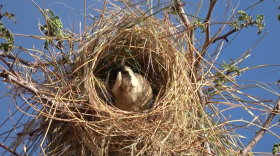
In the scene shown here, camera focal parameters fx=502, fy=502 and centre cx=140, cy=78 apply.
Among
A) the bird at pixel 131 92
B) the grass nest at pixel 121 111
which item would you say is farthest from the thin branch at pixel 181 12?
the bird at pixel 131 92

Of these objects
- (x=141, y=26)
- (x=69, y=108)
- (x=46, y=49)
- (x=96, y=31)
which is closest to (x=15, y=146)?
(x=69, y=108)

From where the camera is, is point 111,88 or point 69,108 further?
point 111,88

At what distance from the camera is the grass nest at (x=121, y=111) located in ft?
5.77

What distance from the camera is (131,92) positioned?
79.0 inches

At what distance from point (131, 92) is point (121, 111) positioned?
0.18 meters

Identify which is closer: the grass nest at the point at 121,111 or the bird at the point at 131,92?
the grass nest at the point at 121,111

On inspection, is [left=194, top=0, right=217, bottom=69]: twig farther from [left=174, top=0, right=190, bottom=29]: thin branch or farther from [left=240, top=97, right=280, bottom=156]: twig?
[left=240, top=97, right=280, bottom=156]: twig

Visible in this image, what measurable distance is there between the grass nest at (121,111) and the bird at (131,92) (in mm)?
42

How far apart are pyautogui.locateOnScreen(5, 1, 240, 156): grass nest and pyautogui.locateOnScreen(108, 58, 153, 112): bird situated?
0.04m

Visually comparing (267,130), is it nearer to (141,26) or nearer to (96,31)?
(141,26)

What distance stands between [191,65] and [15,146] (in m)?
0.73

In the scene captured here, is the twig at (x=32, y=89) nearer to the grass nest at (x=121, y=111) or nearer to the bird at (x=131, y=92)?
the grass nest at (x=121, y=111)

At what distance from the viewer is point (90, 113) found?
1.86 metres

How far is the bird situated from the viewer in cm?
199
